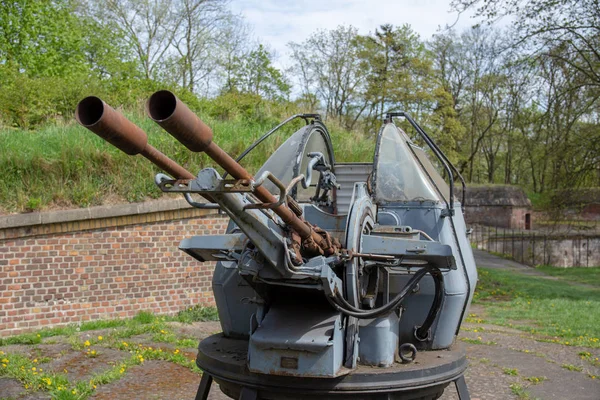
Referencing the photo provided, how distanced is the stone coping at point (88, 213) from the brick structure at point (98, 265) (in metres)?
0.01

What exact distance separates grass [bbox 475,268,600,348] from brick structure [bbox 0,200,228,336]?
602 cm

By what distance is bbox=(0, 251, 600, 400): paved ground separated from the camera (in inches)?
267

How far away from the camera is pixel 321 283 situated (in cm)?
386

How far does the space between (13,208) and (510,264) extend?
21.7m

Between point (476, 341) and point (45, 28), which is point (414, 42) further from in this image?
point (476, 341)

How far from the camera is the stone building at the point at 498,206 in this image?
3872 cm

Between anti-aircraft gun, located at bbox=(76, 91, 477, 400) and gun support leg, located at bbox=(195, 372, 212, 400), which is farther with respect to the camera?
gun support leg, located at bbox=(195, 372, 212, 400)

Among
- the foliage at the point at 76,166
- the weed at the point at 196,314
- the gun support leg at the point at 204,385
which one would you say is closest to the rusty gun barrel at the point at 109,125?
the gun support leg at the point at 204,385

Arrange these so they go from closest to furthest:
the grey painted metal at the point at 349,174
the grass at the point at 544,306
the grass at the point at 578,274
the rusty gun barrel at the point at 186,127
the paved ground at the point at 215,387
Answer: the rusty gun barrel at the point at 186,127 < the paved ground at the point at 215,387 < the grey painted metal at the point at 349,174 < the grass at the point at 544,306 < the grass at the point at 578,274

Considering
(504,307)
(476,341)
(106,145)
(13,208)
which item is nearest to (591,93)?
(504,307)

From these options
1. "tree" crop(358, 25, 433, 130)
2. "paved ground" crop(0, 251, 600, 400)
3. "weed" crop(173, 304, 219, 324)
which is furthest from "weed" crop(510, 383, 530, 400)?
"tree" crop(358, 25, 433, 130)

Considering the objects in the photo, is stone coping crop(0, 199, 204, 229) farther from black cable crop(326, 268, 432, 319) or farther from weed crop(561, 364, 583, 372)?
black cable crop(326, 268, 432, 319)

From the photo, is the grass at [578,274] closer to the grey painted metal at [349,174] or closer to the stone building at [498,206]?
the stone building at [498,206]

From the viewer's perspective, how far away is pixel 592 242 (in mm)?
31797
